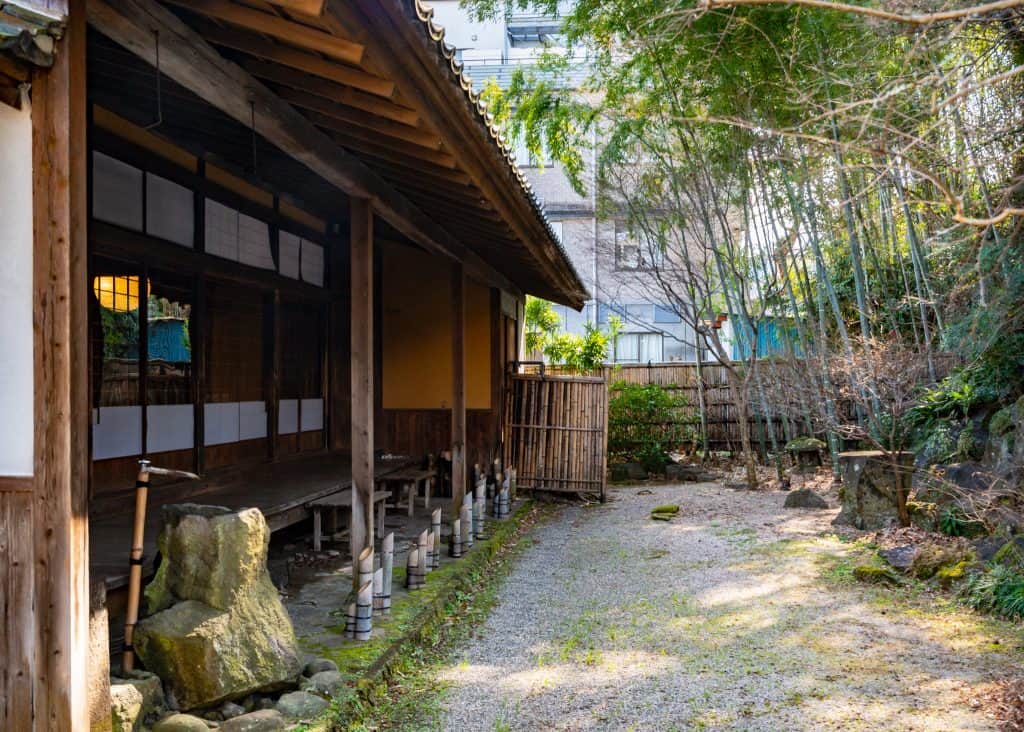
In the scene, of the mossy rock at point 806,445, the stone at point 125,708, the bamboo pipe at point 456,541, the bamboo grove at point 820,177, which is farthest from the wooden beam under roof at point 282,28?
the mossy rock at point 806,445

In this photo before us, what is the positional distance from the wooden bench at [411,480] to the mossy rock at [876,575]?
4.47 meters

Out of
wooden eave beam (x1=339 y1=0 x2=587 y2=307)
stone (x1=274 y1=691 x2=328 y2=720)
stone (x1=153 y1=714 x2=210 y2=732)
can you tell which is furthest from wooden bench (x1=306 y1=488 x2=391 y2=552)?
stone (x1=153 y1=714 x2=210 y2=732)

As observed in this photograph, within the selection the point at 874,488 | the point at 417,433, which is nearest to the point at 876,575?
the point at 874,488

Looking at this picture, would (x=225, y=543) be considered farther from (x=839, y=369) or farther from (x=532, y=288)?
(x=532, y=288)

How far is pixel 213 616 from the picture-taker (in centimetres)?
344

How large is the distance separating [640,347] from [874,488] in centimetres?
1556

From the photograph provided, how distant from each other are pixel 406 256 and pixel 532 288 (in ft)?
8.36

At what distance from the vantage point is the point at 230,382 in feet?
23.8

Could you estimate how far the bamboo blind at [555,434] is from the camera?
11.2 metres

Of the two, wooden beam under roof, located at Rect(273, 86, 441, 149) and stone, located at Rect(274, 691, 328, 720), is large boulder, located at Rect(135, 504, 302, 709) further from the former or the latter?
wooden beam under roof, located at Rect(273, 86, 441, 149)

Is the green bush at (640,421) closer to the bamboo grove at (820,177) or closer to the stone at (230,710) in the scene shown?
the bamboo grove at (820,177)

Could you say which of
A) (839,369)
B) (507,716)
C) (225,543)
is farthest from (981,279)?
(225,543)

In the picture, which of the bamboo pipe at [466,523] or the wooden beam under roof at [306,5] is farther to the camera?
the bamboo pipe at [466,523]

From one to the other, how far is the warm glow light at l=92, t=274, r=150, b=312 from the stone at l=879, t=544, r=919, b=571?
20.6ft
